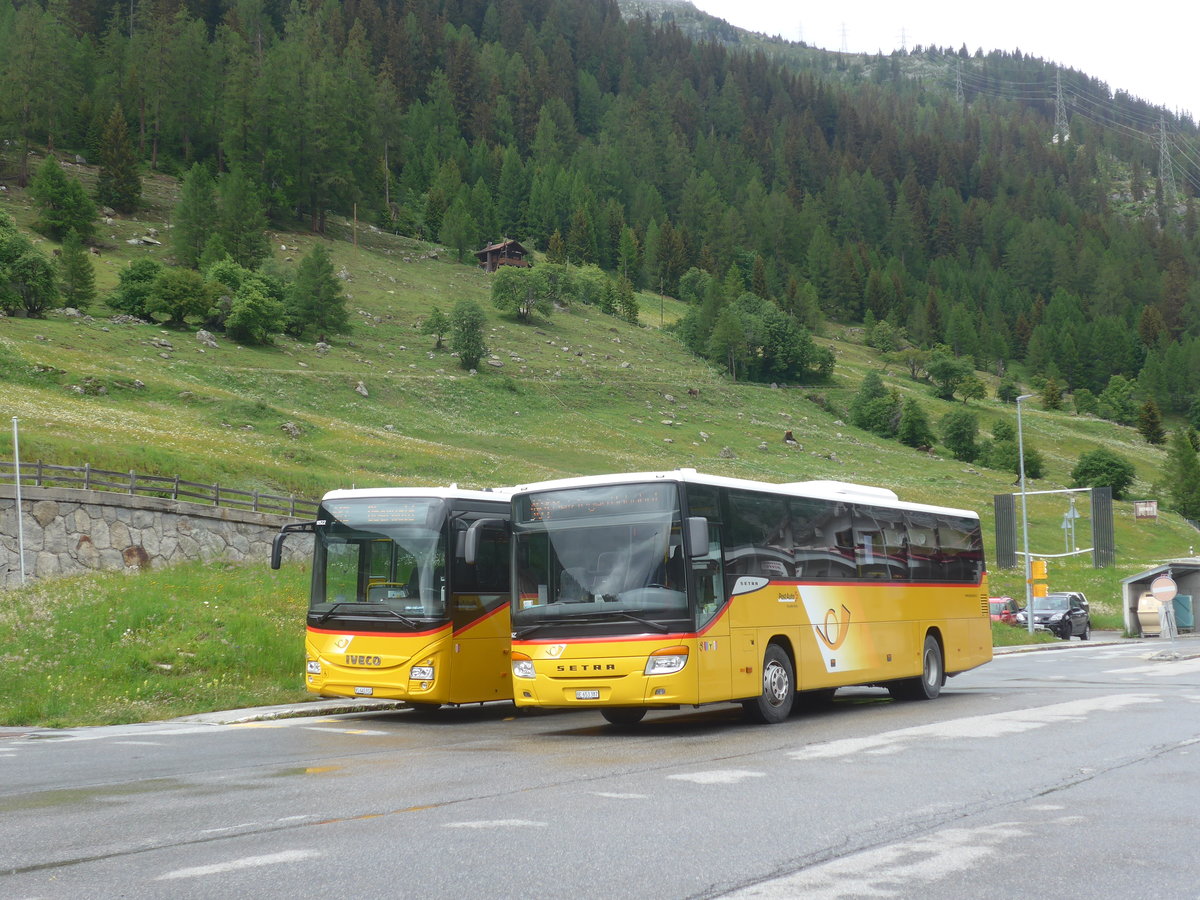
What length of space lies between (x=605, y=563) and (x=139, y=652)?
9.99 m

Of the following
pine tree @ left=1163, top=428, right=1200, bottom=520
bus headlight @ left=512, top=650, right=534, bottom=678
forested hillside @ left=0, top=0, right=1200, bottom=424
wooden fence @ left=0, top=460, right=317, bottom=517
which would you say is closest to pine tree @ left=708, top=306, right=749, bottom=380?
forested hillside @ left=0, top=0, right=1200, bottom=424

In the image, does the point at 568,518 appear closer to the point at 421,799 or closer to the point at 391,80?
the point at 421,799

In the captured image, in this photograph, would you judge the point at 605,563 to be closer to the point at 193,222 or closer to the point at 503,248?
the point at 193,222

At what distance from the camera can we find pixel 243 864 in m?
6.48

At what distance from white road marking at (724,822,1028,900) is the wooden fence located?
96.4ft

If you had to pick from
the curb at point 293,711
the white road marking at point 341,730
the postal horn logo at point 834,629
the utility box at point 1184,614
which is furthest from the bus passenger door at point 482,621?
the utility box at point 1184,614

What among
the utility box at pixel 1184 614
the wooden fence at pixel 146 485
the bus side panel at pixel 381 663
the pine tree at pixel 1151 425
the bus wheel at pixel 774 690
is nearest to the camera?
the bus wheel at pixel 774 690

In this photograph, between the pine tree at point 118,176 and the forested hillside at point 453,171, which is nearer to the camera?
the pine tree at point 118,176

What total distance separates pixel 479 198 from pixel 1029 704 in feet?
472

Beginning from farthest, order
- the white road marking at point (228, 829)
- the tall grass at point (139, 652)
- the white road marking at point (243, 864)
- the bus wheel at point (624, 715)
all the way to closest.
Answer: the tall grass at point (139, 652), the bus wheel at point (624, 715), the white road marking at point (228, 829), the white road marking at point (243, 864)

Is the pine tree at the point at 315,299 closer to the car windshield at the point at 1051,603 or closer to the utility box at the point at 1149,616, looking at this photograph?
the car windshield at the point at 1051,603

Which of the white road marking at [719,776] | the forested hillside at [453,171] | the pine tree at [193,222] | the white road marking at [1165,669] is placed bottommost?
the white road marking at [1165,669]

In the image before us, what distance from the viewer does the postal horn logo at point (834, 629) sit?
1608 cm

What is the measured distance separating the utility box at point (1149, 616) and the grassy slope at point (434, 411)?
225 inches
